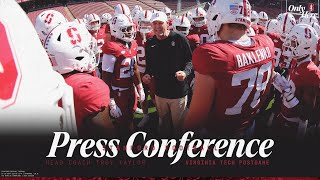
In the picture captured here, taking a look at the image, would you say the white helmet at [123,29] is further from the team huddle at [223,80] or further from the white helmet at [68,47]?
the white helmet at [68,47]

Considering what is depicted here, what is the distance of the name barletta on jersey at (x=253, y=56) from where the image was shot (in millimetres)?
1078

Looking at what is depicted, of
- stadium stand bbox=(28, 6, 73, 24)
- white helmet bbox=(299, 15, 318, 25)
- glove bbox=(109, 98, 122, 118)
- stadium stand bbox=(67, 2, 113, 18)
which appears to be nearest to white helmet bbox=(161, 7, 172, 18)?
stadium stand bbox=(67, 2, 113, 18)

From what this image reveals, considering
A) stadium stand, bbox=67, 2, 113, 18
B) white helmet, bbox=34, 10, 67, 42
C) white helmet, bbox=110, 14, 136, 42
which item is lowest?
white helmet, bbox=110, 14, 136, 42

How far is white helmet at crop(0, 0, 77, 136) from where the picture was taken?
0.69 m

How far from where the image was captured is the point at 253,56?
1.10 m

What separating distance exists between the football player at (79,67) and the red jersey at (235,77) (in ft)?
1.09

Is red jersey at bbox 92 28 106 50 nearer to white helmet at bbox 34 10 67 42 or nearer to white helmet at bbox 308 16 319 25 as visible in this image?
white helmet at bbox 34 10 67 42

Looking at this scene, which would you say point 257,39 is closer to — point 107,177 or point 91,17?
point 107,177

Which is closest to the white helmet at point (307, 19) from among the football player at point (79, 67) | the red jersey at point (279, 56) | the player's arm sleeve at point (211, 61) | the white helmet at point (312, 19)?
the white helmet at point (312, 19)

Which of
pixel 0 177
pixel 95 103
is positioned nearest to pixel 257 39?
pixel 95 103

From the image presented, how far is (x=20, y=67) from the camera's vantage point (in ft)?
2.30

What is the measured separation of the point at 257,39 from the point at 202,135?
406mm

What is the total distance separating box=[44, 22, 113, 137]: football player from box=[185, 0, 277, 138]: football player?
318 millimetres

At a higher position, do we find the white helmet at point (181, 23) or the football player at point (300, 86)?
the white helmet at point (181, 23)
